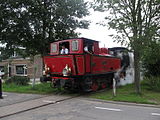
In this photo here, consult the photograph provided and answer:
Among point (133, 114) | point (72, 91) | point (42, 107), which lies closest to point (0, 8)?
point (72, 91)

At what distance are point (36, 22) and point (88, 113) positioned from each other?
350 inches

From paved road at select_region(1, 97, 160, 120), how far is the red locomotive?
259cm

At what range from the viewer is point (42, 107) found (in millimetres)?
8219

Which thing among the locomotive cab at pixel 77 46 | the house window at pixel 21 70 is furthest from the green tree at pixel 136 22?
the house window at pixel 21 70

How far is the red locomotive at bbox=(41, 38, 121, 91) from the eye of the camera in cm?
1048

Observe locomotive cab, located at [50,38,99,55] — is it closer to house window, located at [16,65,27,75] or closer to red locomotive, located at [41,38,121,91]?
red locomotive, located at [41,38,121,91]

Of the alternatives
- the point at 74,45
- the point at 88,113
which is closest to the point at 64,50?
the point at 74,45

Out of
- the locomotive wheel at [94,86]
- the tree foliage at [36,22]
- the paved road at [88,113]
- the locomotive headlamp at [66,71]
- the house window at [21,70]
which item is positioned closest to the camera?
the paved road at [88,113]

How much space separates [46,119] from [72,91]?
6161 mm

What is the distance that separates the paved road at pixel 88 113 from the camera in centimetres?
655

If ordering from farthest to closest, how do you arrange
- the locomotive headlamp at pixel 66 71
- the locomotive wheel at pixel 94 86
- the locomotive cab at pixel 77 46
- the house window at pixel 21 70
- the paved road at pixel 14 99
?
the house window at pixel 21 70, the locomotive wheel at pixel 94 86, the locomotive cab at pixel 77 46, the locomotive headlamp at pixel 66 71, the paved road at pixel 14 99

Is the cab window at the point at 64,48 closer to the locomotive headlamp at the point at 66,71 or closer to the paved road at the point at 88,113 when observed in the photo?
the locomotive headlamp at the point at 66,71

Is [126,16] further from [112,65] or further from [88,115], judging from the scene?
[88,115]

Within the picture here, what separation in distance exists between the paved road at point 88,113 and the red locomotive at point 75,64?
8.51 ft
